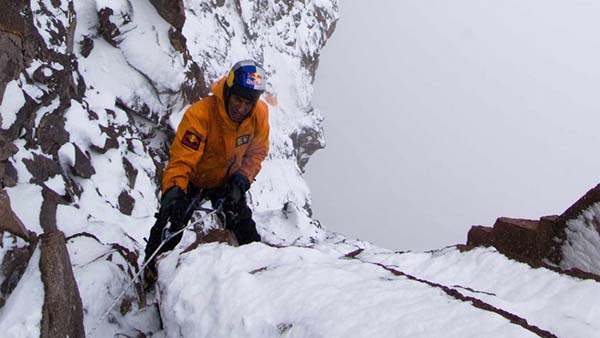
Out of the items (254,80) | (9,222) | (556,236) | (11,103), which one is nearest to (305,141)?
(11,103)

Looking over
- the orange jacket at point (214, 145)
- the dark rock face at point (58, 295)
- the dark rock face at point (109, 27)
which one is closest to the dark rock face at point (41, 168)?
the orange jacket at point (214, 145)

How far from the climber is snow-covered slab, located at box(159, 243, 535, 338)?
90cm

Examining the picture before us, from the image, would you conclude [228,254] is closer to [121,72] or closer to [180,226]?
[180,226]

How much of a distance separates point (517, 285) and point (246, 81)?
128 inches

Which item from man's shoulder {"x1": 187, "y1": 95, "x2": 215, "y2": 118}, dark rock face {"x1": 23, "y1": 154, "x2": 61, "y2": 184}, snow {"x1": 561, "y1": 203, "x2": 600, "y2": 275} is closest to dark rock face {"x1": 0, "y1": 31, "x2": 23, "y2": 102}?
dark rock face {"x1": 23, "y1": 154, "x2": 61, "y2": 184}

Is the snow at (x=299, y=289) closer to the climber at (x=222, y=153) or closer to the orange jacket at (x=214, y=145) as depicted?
the climber at (x=222, y=153)

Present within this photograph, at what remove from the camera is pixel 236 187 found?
602 centimetres

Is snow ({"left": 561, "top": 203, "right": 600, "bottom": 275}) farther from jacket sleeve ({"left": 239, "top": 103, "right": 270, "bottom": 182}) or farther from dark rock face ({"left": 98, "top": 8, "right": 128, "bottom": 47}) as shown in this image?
dark rock face ({"left": 98, "top": 8, "right": 128, "bottom": 47})

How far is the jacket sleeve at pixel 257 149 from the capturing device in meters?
6.26

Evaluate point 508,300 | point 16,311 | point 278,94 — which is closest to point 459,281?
point 508,300

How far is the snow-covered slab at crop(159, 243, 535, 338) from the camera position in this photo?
9.95 feet

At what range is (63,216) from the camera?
8.51m

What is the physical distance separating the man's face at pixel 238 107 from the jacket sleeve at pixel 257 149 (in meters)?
0.47

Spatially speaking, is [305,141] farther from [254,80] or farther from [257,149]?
[254,80]
